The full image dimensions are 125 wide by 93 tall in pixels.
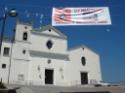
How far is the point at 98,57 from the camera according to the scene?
40125 mm

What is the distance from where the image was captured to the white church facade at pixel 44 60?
32.3 m

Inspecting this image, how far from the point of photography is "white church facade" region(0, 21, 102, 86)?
3235 cm

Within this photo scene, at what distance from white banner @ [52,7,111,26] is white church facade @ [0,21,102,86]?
57.1 feet

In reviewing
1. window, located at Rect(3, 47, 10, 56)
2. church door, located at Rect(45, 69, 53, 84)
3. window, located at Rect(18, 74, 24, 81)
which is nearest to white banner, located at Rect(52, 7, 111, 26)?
window, located at Rect(3, 47, 10, 56)

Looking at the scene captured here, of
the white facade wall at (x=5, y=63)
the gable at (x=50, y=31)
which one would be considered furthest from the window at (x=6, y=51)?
the gable at (x=50, y=31)

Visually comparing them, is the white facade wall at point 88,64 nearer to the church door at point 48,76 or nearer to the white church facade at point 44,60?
the white church facade at point 44,60

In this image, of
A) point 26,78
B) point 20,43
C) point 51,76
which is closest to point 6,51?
point 20,43

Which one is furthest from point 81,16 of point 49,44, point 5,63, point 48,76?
point 49,44

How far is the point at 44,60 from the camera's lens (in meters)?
35.0

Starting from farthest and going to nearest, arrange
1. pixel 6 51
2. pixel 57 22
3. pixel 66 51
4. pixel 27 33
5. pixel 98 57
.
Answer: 1. pixel 98 57
2. pixel 66 51
3. pixel 27 33
4. pixel 6 51
5. pixel 57 22

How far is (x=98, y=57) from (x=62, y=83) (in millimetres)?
8611

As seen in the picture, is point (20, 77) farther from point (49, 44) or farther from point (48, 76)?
point (49, 44)

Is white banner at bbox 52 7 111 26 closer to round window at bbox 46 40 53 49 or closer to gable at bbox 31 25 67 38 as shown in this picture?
gable at bbox 31 25 67 38

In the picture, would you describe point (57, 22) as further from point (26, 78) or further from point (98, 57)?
point (98, 57)
